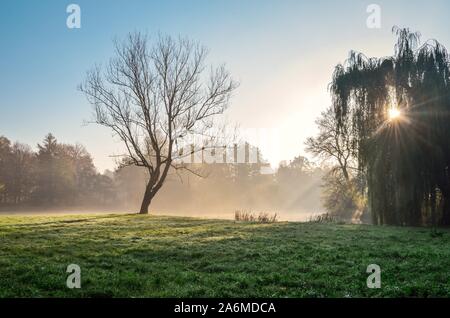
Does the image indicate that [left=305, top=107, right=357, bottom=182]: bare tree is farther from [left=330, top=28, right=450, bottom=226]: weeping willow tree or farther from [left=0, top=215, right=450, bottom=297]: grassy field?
[left=0, top=215, right=450, bottom=297]: grassy field

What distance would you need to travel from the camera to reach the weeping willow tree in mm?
22562

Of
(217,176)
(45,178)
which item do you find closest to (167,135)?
(45,178)

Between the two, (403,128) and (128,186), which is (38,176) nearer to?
(128,186)

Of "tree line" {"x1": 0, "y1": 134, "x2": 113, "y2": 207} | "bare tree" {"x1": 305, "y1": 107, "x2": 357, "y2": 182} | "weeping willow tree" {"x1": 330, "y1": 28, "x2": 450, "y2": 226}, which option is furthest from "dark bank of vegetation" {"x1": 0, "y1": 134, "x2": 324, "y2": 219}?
"weeping willow tree" {"x1": 330, "y1": 28, "x2": 450, "y2": 226}

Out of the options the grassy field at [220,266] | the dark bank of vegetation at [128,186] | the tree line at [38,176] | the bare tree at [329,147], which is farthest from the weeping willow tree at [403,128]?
the tree line at [38,176]

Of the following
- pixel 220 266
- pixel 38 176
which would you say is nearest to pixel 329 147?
pixel 220 266

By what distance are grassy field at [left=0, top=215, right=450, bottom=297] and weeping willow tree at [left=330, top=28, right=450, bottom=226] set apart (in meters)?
7.13

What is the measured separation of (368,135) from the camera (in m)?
25.1

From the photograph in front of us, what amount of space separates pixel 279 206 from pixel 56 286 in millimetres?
117746

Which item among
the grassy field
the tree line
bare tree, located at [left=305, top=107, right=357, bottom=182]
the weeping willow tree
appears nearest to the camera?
the grassy field

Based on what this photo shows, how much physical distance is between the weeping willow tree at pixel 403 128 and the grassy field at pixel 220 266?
7.13m

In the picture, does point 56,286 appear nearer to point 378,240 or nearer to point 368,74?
point 378,240

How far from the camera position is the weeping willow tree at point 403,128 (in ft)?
74.0

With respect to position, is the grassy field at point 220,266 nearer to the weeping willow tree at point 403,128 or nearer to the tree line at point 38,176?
the weeping willow tree at point 403,128
